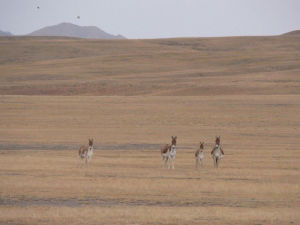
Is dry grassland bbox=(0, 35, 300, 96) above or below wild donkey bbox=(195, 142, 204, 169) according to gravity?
above

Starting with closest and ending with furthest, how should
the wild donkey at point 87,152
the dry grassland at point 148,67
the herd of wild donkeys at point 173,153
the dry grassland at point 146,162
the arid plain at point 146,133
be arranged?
1. the dry grassland at point 146,162
2. the arid plain at point 146,133
3. the herd of wild donkeys at point 173,153
4. the wild donkey at point 87,152
5. the dry grassland at point 148,67

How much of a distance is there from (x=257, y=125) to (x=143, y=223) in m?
30.6

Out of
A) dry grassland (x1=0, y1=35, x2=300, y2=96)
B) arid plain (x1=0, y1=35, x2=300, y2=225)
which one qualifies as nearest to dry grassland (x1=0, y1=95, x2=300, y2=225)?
arid plain (x1=0, y1=35, x2=300, y2=225)

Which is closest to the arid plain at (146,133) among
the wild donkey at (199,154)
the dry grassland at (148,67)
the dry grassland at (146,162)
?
the dry grassland at (146,162)

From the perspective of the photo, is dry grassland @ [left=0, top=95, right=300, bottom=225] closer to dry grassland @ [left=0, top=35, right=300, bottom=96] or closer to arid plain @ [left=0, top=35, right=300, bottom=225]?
arid plain @ [left=0, top=35, right=300, bottom=225]

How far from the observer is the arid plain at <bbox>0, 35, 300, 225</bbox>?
17047mm

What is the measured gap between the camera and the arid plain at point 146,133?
17047mm

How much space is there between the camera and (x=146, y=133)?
41000 millimetres

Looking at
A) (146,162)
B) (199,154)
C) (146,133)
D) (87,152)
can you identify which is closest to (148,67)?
(146,133)

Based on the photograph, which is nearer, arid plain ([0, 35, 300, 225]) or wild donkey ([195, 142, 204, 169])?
arid plain ([0, 35, 300, 225])

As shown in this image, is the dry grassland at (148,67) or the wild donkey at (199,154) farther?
Result: the dry grassland at (148,67)

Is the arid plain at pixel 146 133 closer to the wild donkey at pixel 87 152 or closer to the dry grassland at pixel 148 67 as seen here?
the dry grassland at pixel 148 67

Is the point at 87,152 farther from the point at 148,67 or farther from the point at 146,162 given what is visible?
the point at 148,67

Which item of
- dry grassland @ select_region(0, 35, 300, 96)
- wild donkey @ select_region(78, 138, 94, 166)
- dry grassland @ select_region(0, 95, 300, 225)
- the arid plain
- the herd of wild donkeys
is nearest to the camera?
dry grassland @ select_region(0, 95, 300, 225)
